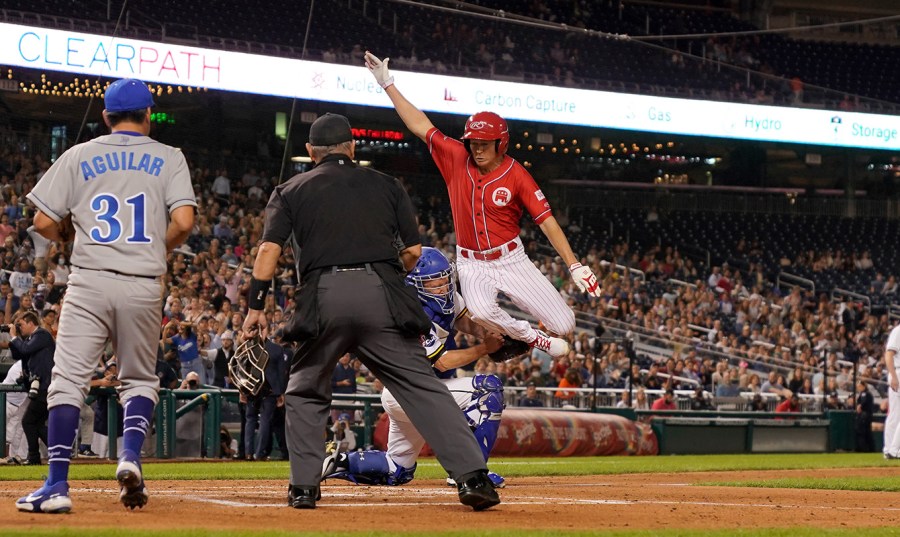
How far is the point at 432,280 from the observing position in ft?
23.4

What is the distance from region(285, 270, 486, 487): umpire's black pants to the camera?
19.1 feet

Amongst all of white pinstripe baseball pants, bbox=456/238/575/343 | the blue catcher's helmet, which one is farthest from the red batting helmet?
the blue catcher's helmet

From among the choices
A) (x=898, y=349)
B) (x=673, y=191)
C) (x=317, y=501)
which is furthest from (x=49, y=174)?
(x=673, y=191)

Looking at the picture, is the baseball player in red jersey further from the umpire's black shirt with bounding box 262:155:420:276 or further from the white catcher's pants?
the umpire's black shirt with bounding box 262:155:420:276

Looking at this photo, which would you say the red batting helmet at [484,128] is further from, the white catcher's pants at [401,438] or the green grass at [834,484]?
the green grass at [834,484]

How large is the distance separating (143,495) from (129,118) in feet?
5.71

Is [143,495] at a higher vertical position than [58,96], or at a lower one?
lower

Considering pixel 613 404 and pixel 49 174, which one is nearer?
pixel 49 174

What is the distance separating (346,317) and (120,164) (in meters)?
1.24

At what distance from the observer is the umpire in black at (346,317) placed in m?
5.84

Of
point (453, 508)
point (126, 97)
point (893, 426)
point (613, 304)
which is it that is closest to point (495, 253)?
point (453, 508)

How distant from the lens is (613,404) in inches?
820

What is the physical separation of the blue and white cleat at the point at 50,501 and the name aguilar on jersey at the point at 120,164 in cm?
138

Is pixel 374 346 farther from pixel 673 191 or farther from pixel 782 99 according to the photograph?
pixel 673 191
